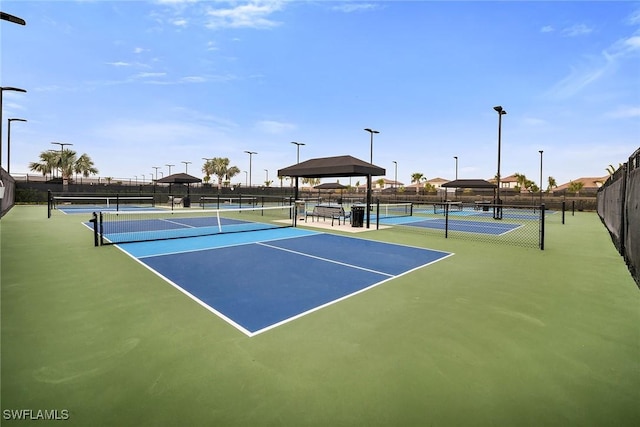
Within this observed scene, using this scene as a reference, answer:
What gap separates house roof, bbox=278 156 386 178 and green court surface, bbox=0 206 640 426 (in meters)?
10.2

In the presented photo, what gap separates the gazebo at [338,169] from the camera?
15.8 m

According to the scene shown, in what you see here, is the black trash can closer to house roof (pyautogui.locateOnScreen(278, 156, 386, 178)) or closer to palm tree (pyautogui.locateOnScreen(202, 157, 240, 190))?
house roof (pyautogui.locateOnScreen(278, 156, 386, 178))

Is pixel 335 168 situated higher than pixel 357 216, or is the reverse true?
pixel 335 168

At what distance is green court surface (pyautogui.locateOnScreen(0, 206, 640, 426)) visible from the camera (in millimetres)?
2715

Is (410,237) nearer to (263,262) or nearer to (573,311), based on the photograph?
(263,262)

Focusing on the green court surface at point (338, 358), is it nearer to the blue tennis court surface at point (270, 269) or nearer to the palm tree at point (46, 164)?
the blue tennis court surface at point (270, 269)

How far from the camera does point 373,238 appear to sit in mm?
12914

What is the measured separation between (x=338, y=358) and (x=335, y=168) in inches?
535

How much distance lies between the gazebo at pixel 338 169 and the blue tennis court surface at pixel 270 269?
453cm

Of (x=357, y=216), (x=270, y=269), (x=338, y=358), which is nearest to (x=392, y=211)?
(x=357, y=216)

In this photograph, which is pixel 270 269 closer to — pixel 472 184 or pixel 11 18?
pixel 11 18

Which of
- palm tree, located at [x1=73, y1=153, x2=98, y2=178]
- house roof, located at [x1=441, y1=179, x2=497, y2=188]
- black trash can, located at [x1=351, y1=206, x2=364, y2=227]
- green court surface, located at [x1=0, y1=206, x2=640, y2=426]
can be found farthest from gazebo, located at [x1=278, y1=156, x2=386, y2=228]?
palm tree, located at [x1=73, y1=153, x2=98, y2=178]

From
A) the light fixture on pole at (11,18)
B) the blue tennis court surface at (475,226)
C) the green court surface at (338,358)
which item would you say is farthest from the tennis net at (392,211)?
the light fixture on pole at (11,18)

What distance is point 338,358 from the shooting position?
3.56m
